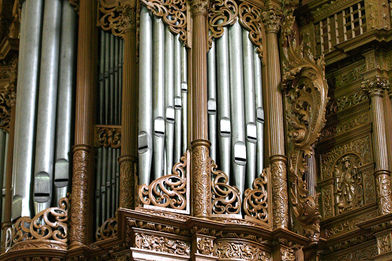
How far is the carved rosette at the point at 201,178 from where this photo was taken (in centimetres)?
1764

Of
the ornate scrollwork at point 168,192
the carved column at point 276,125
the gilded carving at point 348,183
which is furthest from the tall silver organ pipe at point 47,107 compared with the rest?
the gilded carving at point 348,183

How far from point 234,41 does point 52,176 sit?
3.73 meters

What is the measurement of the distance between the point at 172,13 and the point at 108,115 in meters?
1.96

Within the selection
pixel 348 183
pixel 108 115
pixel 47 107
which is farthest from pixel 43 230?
pixel 348 183

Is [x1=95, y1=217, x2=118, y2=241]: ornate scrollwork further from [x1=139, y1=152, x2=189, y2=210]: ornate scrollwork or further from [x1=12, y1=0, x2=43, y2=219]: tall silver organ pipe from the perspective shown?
[x1=12, y1=0, x2=43, y2=219]: tall silver organ pipe

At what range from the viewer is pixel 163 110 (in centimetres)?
1842

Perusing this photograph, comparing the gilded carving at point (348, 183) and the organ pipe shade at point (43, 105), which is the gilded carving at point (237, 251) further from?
the organ pipe shade at point (43, 105)

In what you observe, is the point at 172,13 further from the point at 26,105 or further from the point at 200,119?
the point at 26,105

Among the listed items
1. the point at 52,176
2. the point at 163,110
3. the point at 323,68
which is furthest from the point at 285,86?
the point at 52,176

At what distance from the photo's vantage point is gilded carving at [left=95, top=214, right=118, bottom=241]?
1806 cm

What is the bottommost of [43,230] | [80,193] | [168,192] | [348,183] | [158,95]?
[43,230]

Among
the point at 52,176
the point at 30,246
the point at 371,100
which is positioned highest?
the point at 371,100

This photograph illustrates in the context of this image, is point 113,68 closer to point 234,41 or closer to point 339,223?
point 234,41

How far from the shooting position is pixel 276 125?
1908 centimetres
